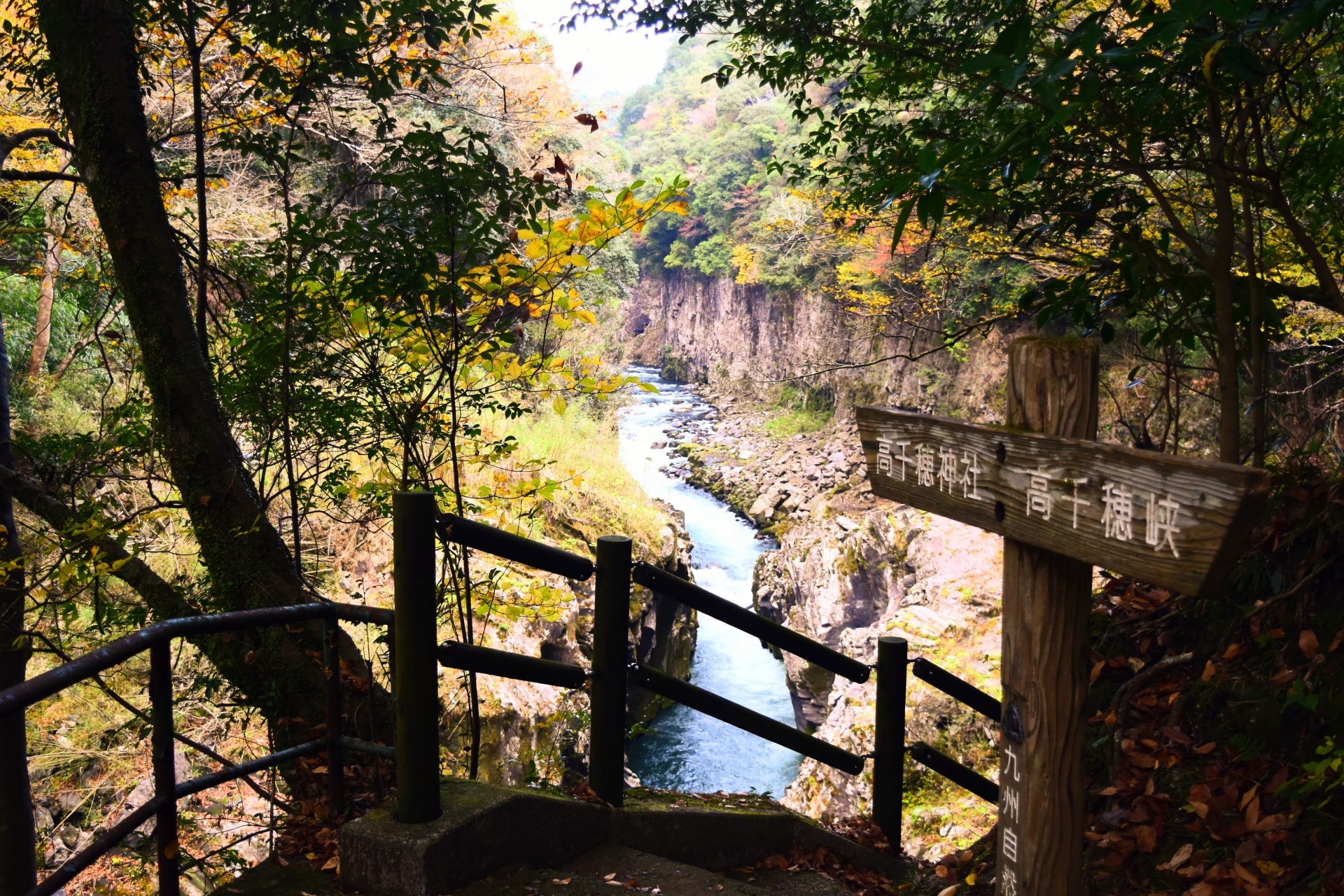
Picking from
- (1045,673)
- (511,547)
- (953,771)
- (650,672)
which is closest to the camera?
(1045,673)

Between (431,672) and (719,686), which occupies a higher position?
(431,672)

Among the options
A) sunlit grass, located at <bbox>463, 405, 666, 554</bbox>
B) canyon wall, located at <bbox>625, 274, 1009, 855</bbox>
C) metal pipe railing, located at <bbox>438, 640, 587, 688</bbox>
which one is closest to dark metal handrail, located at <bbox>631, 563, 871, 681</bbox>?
metal pipe railing, located at <bbox>438, 640, 587, 688</bbox>

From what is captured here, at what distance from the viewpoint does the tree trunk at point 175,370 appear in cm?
315

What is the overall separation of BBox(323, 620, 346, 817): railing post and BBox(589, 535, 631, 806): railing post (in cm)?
76

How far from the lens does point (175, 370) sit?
3240 millimetres

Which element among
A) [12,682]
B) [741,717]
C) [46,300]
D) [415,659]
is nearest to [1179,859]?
[741,717]

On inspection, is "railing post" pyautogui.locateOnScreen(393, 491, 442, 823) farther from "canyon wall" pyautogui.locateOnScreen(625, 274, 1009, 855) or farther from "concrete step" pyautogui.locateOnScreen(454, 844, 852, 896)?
"canyon wall" pyautogui.locateOnScreen(625, 274, 1009, 855)

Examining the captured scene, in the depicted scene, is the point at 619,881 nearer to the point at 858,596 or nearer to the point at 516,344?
the point at 516,344

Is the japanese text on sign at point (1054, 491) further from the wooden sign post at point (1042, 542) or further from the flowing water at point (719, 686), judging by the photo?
the flowing water at point (719, 686)

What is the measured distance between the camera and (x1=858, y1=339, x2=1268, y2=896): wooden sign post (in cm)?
166

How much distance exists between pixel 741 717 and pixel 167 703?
6.17 ft

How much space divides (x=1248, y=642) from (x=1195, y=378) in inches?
426

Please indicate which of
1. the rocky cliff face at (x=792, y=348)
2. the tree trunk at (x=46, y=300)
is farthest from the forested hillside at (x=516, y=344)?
the rocky cliff face at (x=792, y=348)

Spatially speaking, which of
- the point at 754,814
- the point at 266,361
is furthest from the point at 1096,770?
the point at 266,361
